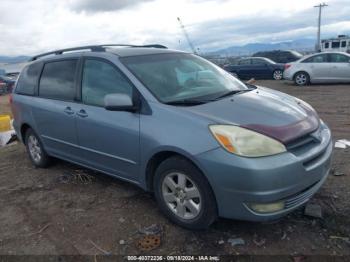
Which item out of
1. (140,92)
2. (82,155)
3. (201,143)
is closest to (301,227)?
(201,143)

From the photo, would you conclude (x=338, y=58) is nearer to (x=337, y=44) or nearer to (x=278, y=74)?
(x=278, y=74)

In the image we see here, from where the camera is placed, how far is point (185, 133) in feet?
11.0

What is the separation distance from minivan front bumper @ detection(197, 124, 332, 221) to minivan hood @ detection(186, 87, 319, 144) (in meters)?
0.20

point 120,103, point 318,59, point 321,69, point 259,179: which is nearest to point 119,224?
point 120,103

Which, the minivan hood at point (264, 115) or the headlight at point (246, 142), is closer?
the headlight at point (246, 142)

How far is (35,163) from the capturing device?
5.92 m

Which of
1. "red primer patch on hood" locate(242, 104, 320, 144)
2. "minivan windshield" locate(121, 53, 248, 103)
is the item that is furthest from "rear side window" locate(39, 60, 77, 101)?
"red primer patch on hood" locate(242, 104, 320, 144)

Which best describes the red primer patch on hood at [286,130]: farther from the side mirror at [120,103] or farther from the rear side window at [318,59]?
the rear side window at [318,59]

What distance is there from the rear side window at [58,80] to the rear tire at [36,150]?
2.44 ft

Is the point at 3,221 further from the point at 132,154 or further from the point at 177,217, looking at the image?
the point at 177,217

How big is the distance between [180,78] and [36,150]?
2.87m

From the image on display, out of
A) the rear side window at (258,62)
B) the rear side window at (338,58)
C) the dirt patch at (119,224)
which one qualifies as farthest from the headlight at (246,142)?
the rear side window at (258,62)

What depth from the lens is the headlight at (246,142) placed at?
121 inches

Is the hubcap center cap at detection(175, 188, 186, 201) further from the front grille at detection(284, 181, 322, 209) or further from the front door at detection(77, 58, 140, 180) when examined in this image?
the front grille at detection(284, 181, 322, 209)
